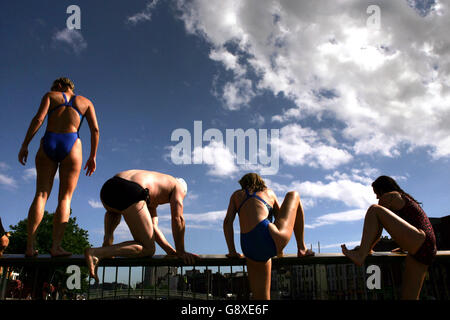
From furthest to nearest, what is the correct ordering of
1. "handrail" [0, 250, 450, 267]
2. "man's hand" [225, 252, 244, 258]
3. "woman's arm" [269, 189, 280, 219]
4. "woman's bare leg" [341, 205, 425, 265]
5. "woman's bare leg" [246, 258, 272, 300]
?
"woman's arm" [269, 189, 280, 219]
"man's hand" [225, 252, 244, 258]
"handrail" [0, 250, 450, 267]
"woman's bare leg" [341, 205, 425, 265]
"woman's bare leg" [246, 258, 272, 300]

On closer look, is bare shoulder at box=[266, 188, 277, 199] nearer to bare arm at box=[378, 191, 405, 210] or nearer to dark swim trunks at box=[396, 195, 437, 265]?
bare arm at box=[378, 191, 405, 210]

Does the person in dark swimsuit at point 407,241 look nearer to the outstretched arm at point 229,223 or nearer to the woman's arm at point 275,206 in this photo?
the woman's arm at point 275,206

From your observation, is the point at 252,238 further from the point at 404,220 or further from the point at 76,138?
the point at 76,138

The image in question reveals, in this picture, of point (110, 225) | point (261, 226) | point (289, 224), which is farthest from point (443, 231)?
point (110, 225)

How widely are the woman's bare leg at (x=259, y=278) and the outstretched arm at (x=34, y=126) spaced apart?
358 centimetres

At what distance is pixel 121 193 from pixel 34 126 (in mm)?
→ 1747

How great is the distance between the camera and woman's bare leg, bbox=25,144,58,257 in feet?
14.2

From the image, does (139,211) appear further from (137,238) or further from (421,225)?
(421,225)

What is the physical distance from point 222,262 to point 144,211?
1.24 m

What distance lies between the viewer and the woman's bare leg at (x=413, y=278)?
396 centimetres

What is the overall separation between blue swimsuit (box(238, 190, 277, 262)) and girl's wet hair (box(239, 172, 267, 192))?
1.56 ft

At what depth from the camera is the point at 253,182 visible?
4.35 meters

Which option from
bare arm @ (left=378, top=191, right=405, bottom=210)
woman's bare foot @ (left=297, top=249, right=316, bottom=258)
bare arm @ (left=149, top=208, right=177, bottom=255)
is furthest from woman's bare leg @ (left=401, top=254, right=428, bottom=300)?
bare arm @ (left=149, top=208, right=177, bottom=255)
